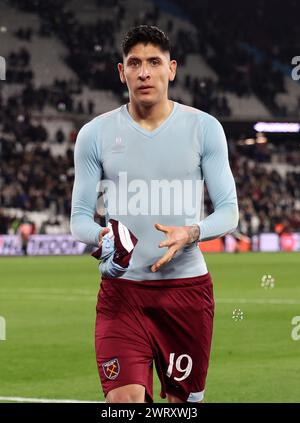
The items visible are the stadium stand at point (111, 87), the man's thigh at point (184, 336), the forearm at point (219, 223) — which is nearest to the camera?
the forearm at point (219, 223)

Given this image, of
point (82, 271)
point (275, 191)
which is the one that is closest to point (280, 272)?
point (82, 271)

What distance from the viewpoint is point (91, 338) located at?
15.9 metres

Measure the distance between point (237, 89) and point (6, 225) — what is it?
19268 mm

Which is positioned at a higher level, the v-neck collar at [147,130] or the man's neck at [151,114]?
the man's neck at [151,114]

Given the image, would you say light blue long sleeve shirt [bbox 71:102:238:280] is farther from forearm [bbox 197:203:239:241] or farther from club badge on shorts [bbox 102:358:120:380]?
club badge on shorts [bbox 102:358:120:380]

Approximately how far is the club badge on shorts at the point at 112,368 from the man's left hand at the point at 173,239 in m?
0.62

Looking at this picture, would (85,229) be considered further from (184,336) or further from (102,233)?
(184,336)

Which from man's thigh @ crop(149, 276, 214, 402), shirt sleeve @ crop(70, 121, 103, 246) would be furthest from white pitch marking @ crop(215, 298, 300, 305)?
shirt sleeve @ crop(70, 121, 103, 246)

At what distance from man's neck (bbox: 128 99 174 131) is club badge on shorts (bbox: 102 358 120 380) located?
128 centimetres

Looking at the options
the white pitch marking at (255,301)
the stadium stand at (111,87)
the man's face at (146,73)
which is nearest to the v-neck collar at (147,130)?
the man's face at (146,73)

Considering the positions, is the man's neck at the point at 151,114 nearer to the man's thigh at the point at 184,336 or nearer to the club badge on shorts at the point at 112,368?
the man's thigh at the point at 184,336

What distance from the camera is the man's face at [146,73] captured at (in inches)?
238

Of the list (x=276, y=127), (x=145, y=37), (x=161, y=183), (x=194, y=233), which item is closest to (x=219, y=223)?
(x=194, y=233)

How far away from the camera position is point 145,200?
602 centimetres
